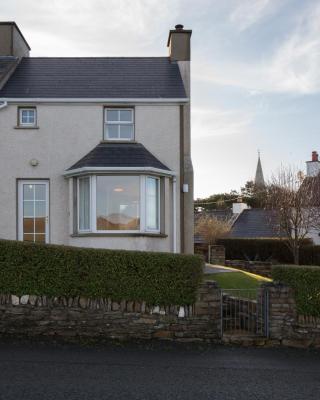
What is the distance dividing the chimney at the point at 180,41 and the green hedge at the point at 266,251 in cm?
1353

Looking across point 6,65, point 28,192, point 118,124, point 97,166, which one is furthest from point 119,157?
point 6,65

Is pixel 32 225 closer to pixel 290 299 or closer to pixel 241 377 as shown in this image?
pixel 290 299

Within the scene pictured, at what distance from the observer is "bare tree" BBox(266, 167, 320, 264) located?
26.8 metres

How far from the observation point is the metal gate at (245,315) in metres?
10.4

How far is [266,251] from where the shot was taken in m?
28.3

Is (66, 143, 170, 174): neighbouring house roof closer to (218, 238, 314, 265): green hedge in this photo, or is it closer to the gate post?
the gate post

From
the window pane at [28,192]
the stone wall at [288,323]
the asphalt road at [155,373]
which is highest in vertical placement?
the window pane at [28,192]

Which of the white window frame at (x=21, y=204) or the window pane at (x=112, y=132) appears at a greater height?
the window pane at (x=112, y=132)

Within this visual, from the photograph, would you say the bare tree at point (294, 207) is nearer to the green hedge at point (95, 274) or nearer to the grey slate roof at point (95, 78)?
the grey slate roof at point (95, 78)

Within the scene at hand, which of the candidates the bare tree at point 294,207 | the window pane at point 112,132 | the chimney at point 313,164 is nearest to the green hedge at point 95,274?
the window pane at point 112,132

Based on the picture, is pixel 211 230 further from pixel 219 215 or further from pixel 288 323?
pixel 288 323

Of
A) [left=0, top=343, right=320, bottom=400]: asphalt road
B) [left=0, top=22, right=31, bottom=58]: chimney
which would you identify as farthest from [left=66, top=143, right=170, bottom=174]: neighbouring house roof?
[left=0, top=343, right=320, bottom=400]: asphalt road

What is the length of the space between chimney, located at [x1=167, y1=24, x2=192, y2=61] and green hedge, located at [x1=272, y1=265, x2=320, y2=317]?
9.94 metres

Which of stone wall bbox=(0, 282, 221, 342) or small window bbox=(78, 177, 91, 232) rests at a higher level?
small window bbox=(78, 177, 91, 232)
